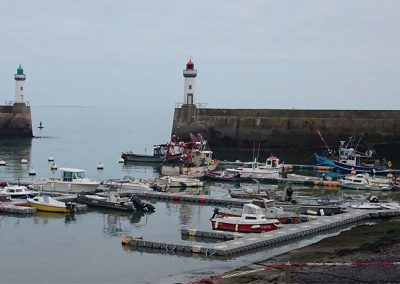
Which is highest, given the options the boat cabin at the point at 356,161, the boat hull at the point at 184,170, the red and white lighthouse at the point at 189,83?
the red and white lighthouse at the point at 189,83

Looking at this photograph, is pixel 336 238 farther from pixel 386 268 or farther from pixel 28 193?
pixel 28 193

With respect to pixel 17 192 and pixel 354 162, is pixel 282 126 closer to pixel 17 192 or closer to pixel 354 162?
pixel 354 162

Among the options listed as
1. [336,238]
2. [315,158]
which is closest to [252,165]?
[315,158]

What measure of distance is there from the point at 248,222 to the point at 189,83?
5278 centimetres

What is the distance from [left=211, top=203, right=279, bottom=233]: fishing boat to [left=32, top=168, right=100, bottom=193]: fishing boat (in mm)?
14000

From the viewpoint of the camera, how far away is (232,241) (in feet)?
99.2

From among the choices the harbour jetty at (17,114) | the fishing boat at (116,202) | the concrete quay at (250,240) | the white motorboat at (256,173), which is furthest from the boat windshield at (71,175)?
the harbour jetty at (17,114)

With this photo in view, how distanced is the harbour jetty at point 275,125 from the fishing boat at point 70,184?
35762 millimetres

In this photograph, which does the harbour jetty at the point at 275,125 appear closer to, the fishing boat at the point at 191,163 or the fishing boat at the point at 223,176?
the fishing boat at the point at 191,163

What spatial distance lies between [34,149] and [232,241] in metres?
66.5

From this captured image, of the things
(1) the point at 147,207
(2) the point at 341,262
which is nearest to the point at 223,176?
(1) the point at 147,207

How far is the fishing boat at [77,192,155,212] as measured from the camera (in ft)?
134

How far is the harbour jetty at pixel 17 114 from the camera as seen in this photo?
9675cm

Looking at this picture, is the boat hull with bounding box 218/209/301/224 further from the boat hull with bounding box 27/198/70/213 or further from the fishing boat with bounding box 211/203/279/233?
the boat hull with bounding box 27/198/70/213
